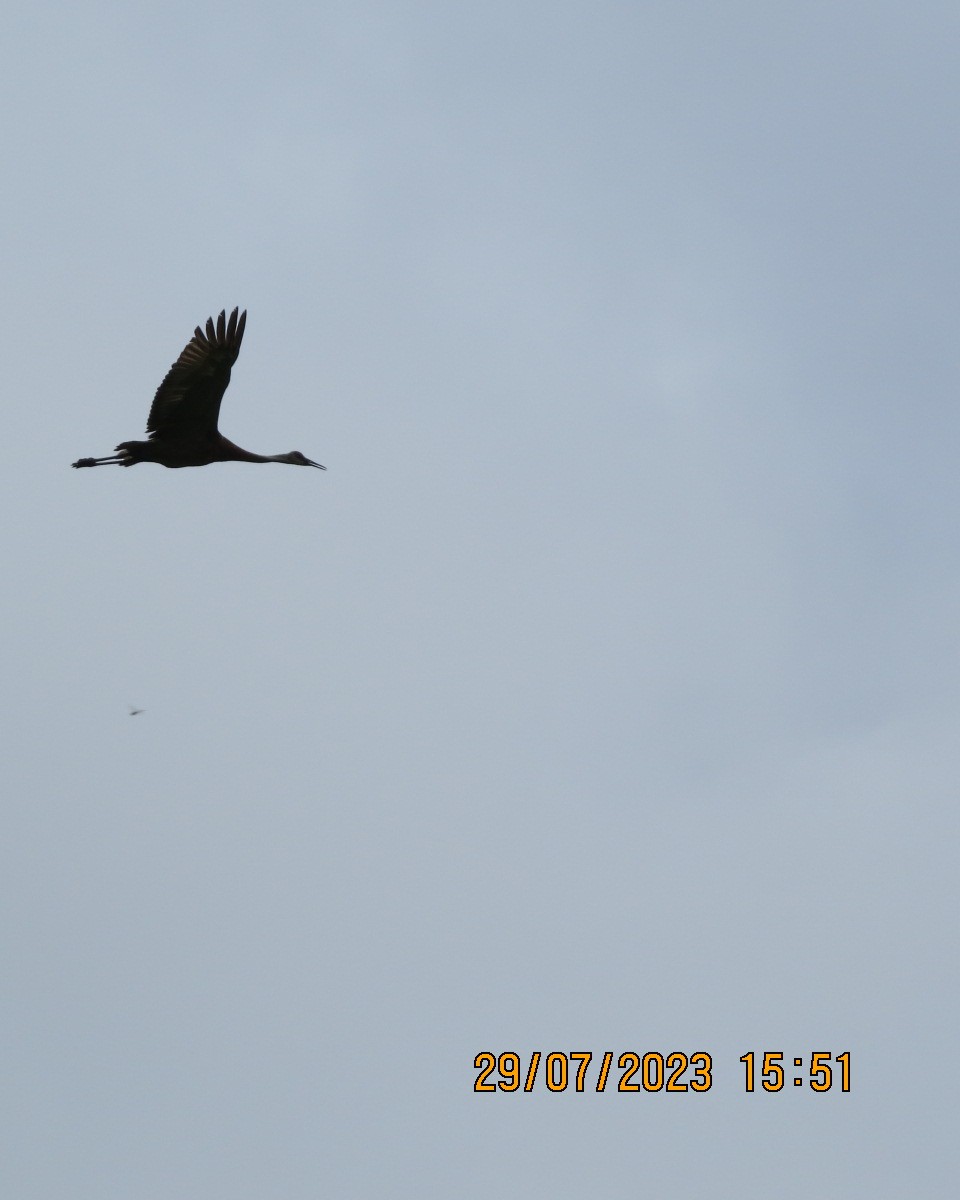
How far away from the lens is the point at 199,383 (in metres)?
25.5

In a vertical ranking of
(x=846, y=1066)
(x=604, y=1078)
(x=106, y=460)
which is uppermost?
(x=106, y=460)

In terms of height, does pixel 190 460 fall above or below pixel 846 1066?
above

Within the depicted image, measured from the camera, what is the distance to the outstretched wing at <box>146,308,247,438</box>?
82.1 ft

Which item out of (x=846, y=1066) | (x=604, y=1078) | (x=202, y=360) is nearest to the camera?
(x=202, y=360)

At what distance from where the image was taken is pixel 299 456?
28.2m

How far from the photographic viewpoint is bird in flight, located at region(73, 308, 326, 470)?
25.1m

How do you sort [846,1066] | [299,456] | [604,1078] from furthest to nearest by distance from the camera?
1. [846,1066]
2. [604,1078]
3. [299,456]

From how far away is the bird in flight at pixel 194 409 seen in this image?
2508cm

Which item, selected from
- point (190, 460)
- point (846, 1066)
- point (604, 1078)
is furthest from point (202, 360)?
point (846, 1066)

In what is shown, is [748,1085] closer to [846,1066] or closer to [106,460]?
[846,1066]

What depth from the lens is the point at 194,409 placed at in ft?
85.0

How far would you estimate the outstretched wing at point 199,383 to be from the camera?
25.0 metres

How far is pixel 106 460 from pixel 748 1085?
2007 centimetres

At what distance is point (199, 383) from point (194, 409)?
616 mm
